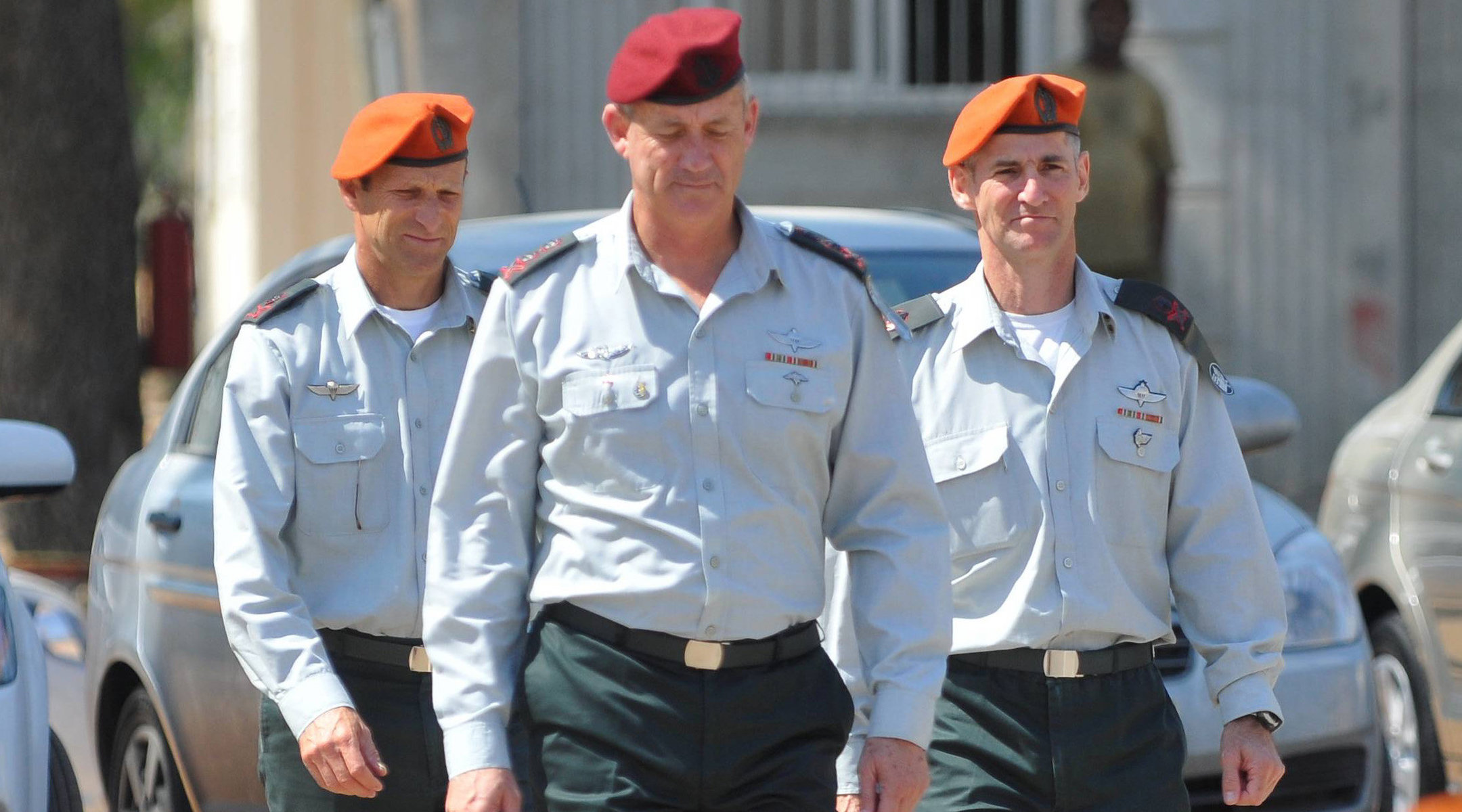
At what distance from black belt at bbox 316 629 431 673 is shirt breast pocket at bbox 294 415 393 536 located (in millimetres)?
188

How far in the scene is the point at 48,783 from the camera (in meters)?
4.28

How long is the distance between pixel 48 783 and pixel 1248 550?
2.34 metres

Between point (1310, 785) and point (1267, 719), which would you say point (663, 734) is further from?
point (1310, 785)

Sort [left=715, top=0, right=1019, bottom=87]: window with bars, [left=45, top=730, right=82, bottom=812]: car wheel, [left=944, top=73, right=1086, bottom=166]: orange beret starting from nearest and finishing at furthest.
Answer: [left=944, top=73, right=1086, bottom=166]: orange beret → [left=45, top=730, right=82, bottom=812]: car wheel → [left=715, top=0, right=1019, bottom=87]: window with bars

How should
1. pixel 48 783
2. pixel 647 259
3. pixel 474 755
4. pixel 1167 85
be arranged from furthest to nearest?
1. pixel 1167 85
2. pixel 48 783
3. pixel 647 259
4. pixel 474 755

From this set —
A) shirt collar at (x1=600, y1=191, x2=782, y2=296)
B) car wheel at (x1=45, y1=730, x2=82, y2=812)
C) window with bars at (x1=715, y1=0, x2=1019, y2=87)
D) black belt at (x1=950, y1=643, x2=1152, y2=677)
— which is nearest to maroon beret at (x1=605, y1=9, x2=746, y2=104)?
shirt collar at (x1=600, y1=191, x2=782, y2=296)

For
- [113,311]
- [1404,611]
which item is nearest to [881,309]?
[1404,611]

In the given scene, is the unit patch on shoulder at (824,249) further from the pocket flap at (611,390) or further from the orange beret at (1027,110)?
the orange beret at (1027,110)

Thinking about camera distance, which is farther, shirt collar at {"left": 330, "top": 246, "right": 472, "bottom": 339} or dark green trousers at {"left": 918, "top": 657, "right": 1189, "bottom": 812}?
shirt collar at {"left": 330, "top": 246, "right": 472, "bottom": 339}

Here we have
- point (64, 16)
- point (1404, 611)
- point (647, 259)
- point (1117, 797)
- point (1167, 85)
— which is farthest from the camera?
point (1167, 85)

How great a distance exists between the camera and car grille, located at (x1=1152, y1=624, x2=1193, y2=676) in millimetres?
4969

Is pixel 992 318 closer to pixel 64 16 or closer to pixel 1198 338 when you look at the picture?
pixel 1198 338

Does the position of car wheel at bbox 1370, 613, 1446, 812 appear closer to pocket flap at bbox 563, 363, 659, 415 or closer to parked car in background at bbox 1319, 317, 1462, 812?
parked car in background at bbox 1319, 317, 1462, 812

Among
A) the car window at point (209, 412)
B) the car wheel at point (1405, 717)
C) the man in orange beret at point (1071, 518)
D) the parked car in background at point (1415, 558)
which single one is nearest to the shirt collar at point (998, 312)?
the man in orange beret at point (1071, 518)
